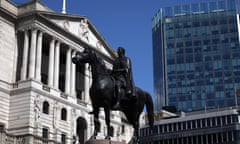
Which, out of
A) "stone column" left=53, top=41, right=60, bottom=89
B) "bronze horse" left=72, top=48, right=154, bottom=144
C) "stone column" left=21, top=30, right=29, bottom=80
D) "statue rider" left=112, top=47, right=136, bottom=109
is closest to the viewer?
"bronze horse" left=72, top=48, right=154, bottom=144

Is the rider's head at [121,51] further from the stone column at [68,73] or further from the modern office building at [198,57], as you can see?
the modern office building at [198,57]

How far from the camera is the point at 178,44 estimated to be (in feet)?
477

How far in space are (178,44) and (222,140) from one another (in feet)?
194

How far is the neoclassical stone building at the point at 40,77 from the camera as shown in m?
56.9

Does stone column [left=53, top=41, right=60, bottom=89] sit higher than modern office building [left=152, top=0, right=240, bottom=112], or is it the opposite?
modern office building [left=152, top=0, right=240, bottom=112]

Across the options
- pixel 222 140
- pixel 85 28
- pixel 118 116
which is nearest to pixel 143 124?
pixel 222 140

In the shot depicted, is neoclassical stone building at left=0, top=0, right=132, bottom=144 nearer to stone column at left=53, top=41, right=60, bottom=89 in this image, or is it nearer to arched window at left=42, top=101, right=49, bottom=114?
stone column at left=53, top=41, right=60, bottom=89

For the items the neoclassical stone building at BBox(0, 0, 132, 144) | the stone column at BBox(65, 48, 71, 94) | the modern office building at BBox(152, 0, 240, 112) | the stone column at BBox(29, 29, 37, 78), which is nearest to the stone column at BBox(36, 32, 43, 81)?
the neoclassical stone building at BBox(0, 0, 132, 144)

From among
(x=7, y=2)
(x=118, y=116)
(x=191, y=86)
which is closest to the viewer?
(x=7, y=2)

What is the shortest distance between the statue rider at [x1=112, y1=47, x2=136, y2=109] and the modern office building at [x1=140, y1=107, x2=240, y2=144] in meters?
70.8

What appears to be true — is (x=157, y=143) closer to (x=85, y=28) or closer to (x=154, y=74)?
(x=85, y=28)

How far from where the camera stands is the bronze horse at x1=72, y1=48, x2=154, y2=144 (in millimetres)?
18938

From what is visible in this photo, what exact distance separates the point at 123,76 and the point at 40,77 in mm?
41334

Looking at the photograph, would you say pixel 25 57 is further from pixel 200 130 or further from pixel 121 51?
pixel 200 130
